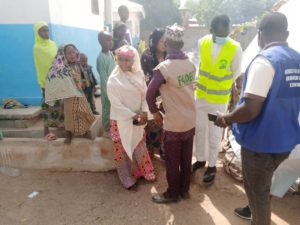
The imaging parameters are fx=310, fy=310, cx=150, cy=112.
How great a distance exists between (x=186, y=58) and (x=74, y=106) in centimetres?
165

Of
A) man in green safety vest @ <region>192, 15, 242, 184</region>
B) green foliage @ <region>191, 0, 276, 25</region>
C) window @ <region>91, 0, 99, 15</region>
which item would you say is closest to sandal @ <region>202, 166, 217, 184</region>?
man in green safety vest @ <region>192, 15, 242, 184</region>

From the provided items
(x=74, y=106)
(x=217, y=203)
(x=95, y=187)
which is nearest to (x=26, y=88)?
(x=74, y=106)

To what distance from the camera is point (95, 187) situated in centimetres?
386

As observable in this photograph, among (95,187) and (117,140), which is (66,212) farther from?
(117,140)

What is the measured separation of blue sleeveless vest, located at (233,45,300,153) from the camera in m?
2.03

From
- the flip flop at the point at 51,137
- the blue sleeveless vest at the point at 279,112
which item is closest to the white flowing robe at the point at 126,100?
the flip flop at the point at 51,137

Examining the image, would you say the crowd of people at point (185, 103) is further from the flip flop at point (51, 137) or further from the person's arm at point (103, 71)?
the flip flop at point (51, 137)

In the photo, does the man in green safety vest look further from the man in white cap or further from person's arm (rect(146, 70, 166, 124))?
person's arm (rect(146, 70, 166, 124))

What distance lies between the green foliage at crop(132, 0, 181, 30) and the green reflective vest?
2560cm

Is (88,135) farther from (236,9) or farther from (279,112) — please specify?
(236,9)

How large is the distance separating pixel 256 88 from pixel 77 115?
8.51ft

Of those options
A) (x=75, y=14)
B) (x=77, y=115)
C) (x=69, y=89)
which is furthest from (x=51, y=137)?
(x=75, y=14)

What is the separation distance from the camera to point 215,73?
3.40 m

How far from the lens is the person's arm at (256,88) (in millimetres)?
2004
